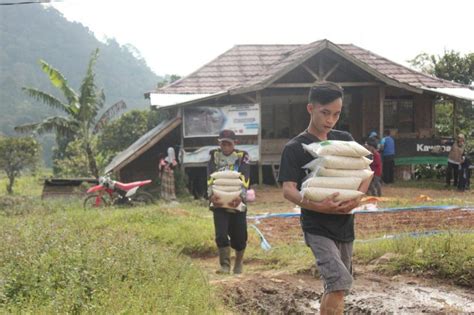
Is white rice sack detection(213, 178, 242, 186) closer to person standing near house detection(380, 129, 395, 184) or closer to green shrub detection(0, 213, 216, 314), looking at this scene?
green shrub detection(0, 213, 216, 314)

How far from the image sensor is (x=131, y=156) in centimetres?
1650

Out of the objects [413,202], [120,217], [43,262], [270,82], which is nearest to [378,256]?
[43,262]

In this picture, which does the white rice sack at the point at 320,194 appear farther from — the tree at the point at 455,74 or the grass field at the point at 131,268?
the tree at the point at 455,74

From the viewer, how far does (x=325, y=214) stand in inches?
139

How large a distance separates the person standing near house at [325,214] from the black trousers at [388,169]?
555 inches

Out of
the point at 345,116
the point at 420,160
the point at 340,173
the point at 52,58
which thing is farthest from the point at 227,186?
the point at 52,58

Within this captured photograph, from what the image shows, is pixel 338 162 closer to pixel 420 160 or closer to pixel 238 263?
pixel 238 263

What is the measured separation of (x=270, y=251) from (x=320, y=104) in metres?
4.09

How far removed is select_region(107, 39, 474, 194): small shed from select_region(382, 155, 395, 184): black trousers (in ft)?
1.74

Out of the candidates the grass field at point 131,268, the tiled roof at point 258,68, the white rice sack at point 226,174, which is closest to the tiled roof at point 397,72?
Answer: the tiled roof at point 258,68

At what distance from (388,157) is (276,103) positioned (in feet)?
15.8

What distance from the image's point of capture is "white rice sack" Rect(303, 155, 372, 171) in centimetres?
353

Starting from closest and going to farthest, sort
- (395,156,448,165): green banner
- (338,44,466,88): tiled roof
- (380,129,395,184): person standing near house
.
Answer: (380,129,395,184): person standing near house
(395,156,448,165): green banner
(338,44,466,88): tiled roof

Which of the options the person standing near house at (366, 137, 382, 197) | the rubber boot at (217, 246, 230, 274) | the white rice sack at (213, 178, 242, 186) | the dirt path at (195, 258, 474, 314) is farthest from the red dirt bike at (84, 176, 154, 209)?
the dirt path at (195, 258, 474, 314)
